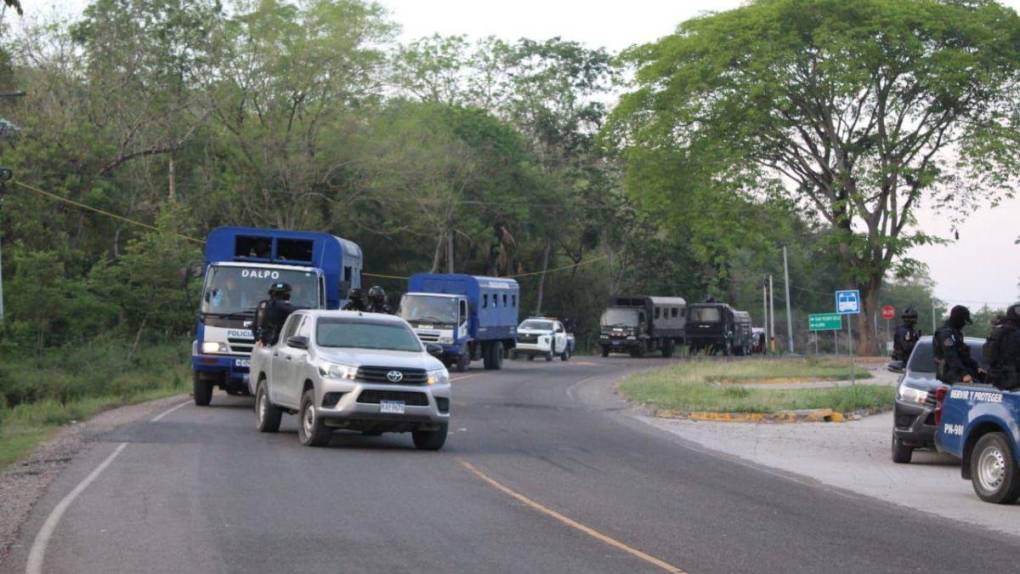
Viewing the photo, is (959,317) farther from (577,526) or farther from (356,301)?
(356,301)

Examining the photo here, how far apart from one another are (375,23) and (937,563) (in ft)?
164

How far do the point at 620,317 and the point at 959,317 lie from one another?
51.3m

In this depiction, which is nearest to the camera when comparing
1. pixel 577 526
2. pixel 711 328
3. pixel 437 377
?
pixel 577 526

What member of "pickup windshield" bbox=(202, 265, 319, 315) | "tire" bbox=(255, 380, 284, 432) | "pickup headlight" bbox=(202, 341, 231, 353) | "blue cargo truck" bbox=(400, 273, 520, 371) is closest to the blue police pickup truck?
"tire" bbox=(255, 380, 284, 432)

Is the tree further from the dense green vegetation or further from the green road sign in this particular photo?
the green road sign

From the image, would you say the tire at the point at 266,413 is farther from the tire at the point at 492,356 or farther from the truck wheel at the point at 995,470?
the tire at the point at 492,356

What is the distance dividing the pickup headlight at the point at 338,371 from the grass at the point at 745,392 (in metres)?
11.6

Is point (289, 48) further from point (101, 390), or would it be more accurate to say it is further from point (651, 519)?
point (651, 519)

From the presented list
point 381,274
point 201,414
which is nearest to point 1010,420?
point 201,414

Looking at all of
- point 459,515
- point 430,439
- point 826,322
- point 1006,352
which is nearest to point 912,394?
point 1006,352

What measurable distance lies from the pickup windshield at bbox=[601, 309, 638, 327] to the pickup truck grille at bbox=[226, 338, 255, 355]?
45.5 meters

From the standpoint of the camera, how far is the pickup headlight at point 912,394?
17.9 meters

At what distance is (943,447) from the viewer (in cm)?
1536

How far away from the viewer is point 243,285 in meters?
23.8
